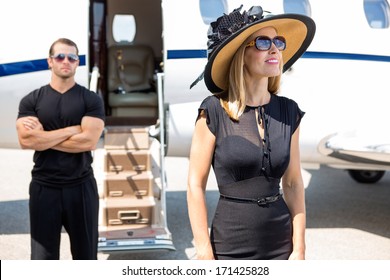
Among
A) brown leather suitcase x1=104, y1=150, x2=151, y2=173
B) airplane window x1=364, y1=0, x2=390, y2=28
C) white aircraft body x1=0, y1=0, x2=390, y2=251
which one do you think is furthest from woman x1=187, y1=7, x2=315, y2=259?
airplane window x1=364, y1=0, x2=390, y2=28

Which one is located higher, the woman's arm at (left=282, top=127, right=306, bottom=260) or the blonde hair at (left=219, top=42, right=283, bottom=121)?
the blonde hair at (left=219, top=42, right=283, bottom=121)

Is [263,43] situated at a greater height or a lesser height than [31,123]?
greater

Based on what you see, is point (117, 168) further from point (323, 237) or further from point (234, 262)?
point (234, 262)

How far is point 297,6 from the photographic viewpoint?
256 inches

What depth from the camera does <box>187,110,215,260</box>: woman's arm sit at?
2318 millimetres

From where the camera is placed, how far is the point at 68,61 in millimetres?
3885

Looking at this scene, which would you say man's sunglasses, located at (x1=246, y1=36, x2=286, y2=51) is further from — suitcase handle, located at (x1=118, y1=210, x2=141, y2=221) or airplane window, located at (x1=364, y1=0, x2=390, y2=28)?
airplane window, located at (x1=364, y1=0, x2=390, y2=28)

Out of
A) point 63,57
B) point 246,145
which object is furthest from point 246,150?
point 63,57

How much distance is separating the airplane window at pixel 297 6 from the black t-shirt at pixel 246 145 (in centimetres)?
431

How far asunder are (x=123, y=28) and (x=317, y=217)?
14.2 ft

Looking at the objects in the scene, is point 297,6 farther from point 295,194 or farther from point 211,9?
point 295,194

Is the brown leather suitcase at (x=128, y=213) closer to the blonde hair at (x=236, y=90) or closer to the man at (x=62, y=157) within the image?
the man at (x=62, y=157)

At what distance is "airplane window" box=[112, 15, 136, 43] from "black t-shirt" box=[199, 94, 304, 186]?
6897 mm

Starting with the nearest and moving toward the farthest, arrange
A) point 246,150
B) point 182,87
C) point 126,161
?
point 246,150
point 126,161
point 182,87
